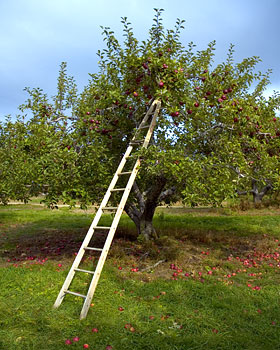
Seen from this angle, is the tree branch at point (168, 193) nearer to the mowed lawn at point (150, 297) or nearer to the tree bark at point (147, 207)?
the tree bark at point (147, 207)

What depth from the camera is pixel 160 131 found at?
10797mm

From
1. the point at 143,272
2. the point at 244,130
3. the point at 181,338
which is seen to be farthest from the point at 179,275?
the point at 244,130

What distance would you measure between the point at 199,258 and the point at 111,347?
5794 mm

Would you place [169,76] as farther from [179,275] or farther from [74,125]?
[179,275]

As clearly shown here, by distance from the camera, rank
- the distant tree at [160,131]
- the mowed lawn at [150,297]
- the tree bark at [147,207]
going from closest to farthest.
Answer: the mowed lawn at [150,297], the distant tree at [160,131], the tree bark at [147,207]

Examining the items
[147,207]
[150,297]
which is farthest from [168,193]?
[150,297]

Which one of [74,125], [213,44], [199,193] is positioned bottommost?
[199,193]

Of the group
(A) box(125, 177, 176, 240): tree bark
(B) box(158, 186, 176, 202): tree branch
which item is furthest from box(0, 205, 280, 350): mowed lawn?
(B) box(158, 186, 176, 202): tree branch

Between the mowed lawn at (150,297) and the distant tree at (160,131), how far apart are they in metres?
1.97

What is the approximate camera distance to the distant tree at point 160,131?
8953mm

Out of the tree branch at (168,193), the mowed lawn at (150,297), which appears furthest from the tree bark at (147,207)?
the mowed lawn at (150,297)

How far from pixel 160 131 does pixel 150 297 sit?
578 centimetres

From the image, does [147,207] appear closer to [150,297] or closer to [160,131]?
[160,131]

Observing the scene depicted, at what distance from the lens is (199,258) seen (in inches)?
402
